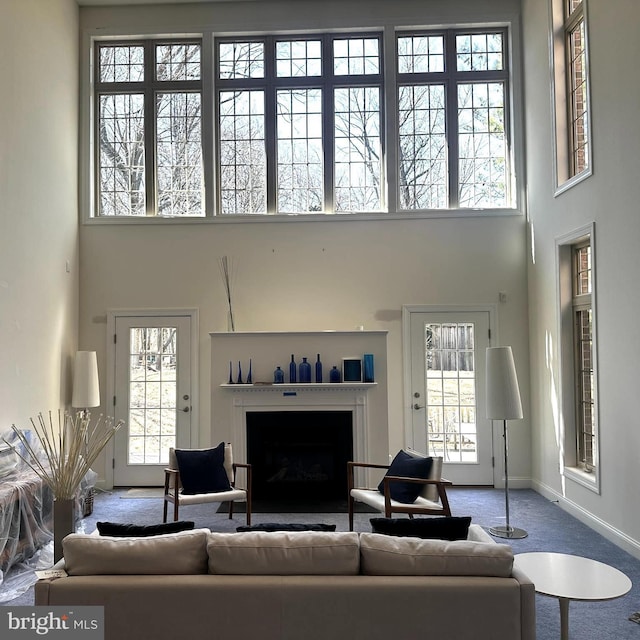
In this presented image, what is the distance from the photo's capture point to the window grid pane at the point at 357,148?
6980mm

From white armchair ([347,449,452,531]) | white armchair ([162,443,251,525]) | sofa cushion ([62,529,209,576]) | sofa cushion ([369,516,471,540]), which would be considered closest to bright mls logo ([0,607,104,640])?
sofa cushion ([62,529,209,576])

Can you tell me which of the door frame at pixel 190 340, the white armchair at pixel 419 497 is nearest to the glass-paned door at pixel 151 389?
the door frame at pixel 190 340

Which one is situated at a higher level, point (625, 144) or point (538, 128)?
point (538, 128)

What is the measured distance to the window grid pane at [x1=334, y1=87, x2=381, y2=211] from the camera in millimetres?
6980

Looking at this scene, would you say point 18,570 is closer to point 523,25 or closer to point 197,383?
point 197,383

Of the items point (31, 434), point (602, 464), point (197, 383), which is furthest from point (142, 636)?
point (197, 383)

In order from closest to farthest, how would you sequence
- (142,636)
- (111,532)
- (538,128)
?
(142,636)
(111,532)
(538,128)

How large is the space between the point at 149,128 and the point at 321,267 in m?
2.76

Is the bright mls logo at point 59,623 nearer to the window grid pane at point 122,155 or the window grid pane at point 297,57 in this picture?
the window grid pane at point 122,155

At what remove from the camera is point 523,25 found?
6.76m

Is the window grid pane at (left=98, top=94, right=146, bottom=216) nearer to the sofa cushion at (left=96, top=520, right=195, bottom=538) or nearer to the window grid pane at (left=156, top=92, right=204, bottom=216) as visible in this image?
the window grid pane at (left=156, top=92, right=204, bottom=216)

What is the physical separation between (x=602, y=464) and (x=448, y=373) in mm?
2121

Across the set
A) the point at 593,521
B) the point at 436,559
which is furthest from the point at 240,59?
the point at 436,559

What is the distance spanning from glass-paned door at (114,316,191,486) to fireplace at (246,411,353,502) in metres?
1.04
